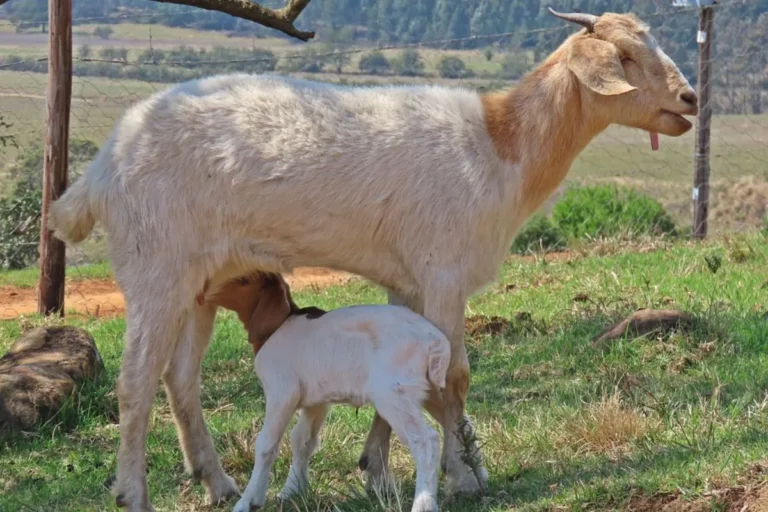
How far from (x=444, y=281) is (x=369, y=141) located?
0.69 m

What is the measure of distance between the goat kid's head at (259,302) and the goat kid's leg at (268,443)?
0.45 meters

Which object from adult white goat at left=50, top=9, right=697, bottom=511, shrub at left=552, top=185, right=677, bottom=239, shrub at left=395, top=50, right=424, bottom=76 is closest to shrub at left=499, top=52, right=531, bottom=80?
shrub at left=395, top=50, right=424, bottom=76

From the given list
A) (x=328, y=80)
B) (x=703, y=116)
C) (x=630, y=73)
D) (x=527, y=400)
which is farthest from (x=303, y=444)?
(x=328, y=80)

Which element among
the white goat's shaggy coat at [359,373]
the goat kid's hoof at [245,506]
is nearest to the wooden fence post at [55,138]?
the white goat's shaggy coat at [359,373]

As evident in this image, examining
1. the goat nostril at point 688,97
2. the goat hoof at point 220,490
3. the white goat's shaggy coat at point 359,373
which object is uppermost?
the goat nostril at point 688,97

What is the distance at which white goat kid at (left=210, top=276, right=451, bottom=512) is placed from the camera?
481 centimetres

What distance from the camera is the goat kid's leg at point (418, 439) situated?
4.78m

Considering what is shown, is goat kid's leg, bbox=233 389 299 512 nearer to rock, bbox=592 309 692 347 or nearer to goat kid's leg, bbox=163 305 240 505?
goat kid's leg, bbox=163 305 240 505

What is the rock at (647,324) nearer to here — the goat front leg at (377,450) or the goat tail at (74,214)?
the goat front leg at (377,450)

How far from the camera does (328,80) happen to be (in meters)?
24.0

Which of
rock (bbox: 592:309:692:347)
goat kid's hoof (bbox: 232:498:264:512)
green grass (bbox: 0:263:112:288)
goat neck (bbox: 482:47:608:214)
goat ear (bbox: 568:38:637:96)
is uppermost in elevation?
goat ear (bbox: 568:38:637:96)

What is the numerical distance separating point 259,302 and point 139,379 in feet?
2.11

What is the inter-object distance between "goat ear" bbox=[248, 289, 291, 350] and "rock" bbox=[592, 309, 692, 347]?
2409mm

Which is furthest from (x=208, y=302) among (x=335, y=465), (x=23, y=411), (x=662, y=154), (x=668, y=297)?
(x=662, y=154)
